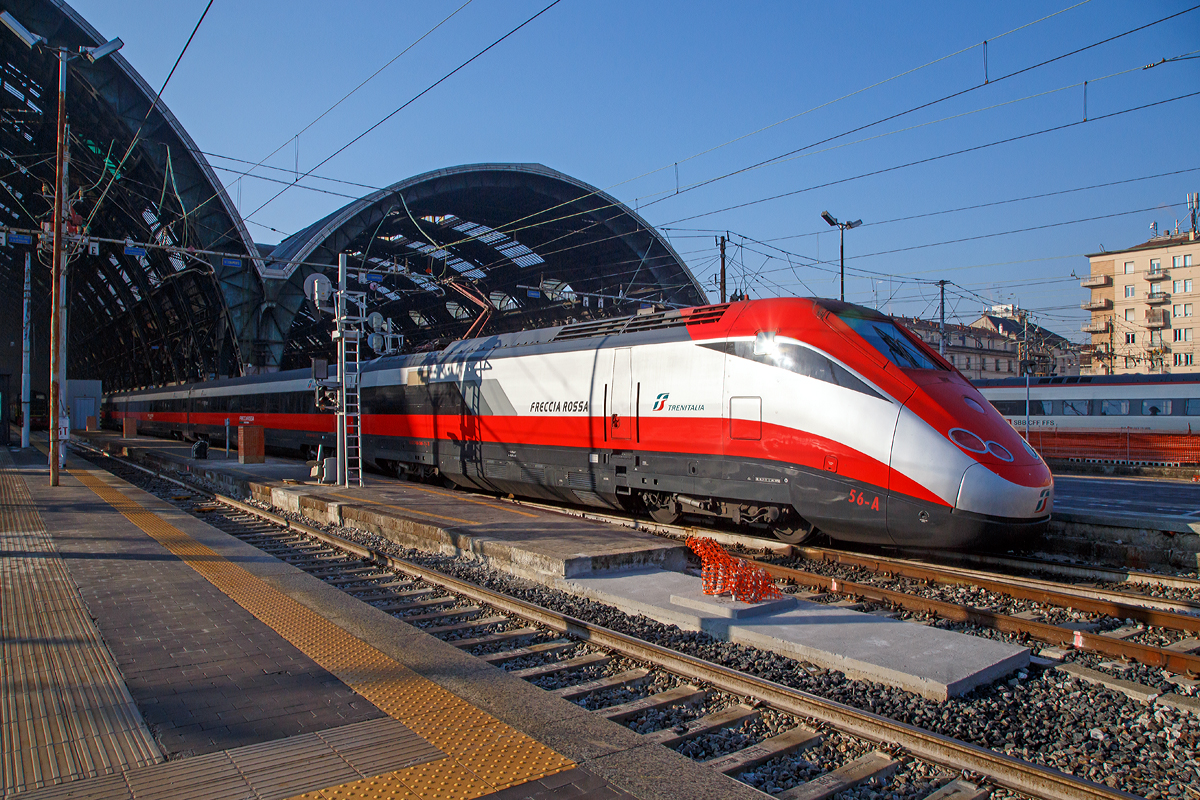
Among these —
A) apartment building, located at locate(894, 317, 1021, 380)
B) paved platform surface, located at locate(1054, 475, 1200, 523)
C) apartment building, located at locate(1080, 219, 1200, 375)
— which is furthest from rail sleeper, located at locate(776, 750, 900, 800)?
apartment building, located at locate(894, 317, 1021, 380)

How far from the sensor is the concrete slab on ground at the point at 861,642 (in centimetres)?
518

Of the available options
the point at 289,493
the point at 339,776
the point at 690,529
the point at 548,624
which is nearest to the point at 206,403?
the point at 289,493

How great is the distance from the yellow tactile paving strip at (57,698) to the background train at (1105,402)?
1203 inches

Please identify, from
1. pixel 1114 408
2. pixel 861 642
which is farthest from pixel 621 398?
pixel 1114 408

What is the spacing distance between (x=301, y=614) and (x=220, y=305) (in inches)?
1332

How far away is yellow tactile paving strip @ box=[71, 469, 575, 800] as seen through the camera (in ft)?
11.9

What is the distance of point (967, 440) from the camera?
27.0ft

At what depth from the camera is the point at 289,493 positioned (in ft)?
49.4

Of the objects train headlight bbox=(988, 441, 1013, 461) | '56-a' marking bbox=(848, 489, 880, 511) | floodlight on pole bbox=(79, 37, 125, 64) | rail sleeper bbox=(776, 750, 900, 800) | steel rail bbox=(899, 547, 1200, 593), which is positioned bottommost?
steel rail bbox=(899, 547, 1200, 593)

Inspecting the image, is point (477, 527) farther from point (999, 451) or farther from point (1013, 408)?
point (1013, 408)

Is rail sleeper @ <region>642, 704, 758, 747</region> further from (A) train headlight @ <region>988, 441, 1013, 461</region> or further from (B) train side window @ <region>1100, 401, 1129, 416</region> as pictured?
A: (B) train side window @ <region>1100, 401, 1129, 416</region>

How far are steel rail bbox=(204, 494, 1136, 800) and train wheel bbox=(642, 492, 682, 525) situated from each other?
448 cm

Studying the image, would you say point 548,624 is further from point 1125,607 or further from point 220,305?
point 220,305

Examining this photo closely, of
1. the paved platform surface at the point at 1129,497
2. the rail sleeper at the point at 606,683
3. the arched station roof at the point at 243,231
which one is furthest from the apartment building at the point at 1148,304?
the rail sleeper at the point at 606,683
